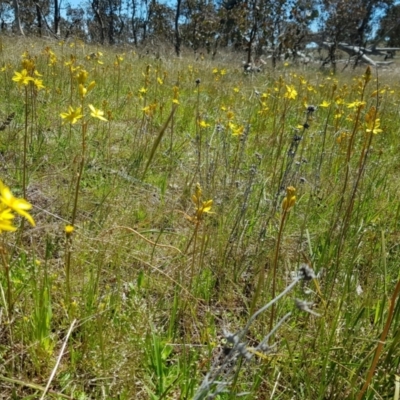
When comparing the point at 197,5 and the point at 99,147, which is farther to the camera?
the point at 197,5

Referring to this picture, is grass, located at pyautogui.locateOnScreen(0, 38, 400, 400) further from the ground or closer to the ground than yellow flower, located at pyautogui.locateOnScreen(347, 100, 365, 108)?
closer to the ground

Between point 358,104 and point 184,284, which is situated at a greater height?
point 358,104

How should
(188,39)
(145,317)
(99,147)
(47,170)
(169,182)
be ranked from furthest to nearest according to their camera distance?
(188,39), (99,147), (169,182), (47,170), (145,317)

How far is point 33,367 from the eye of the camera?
1.11 metres

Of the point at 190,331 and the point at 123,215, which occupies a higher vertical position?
the point at 123,215

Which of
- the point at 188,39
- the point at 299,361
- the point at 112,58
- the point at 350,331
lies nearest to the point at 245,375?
the point at 299,361

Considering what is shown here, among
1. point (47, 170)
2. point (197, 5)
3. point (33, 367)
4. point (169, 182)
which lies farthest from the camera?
point (197, 5)

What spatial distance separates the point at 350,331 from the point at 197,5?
2212 centimetres

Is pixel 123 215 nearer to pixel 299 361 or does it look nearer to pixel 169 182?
pixel 169 182

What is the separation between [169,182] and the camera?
8.68 ft

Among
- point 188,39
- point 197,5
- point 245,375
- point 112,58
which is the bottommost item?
point 245,375

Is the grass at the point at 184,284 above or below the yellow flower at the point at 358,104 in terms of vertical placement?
below

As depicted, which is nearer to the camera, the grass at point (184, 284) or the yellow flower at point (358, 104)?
the grass at point (184, 284)

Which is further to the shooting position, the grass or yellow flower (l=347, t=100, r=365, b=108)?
yellow flower (l=347, t=100, r=365, b=108)
